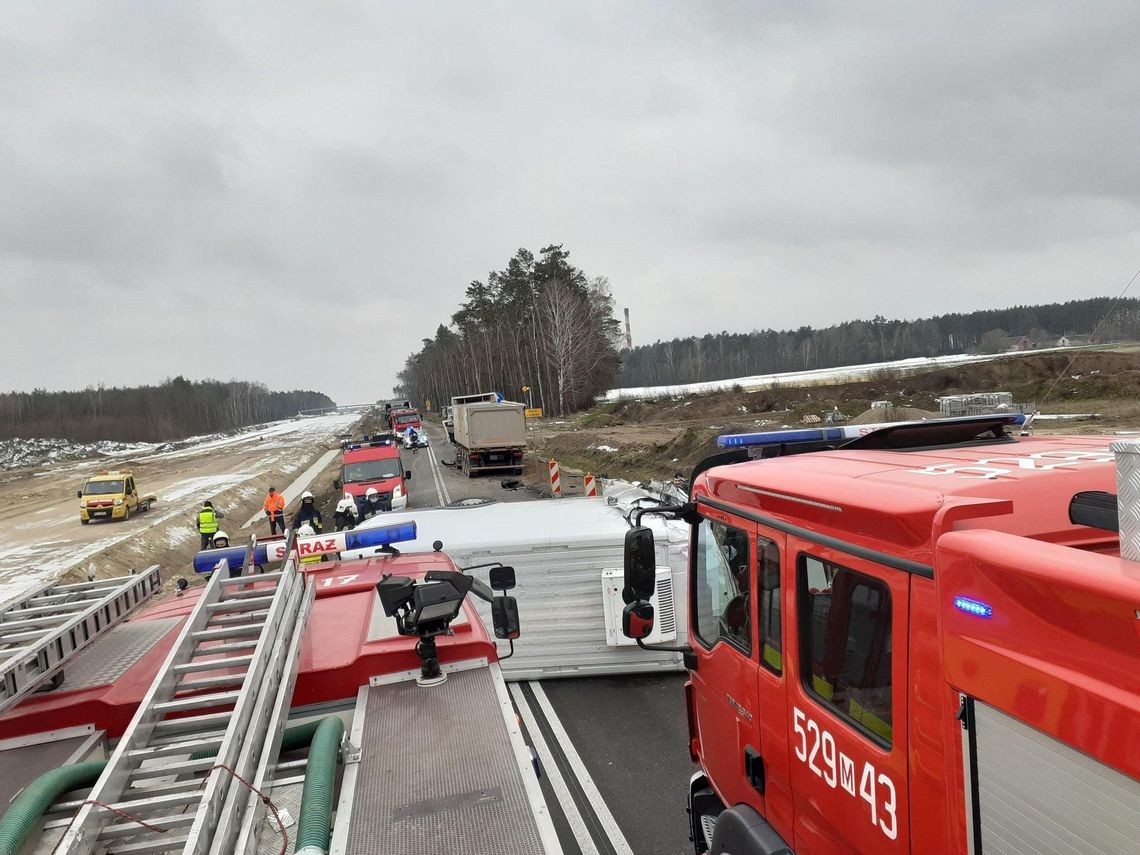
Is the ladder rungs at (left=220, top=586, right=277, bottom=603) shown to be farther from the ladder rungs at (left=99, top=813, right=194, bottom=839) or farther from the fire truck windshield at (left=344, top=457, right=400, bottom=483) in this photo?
the fire truck windshield at (left=344, top=457, right=400, bottom=483)

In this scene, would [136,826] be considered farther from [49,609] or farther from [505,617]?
[505,617]

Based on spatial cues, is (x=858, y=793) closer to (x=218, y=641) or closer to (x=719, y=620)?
(x=719, y=620)

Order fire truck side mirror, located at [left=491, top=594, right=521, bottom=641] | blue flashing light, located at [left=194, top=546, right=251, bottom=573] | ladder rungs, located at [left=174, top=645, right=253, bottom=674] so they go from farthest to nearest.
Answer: blue flashing light, located at [left=194, top=546, right=251, bottom=573], fire truck side mirror, located at [left=491, top=594, right=521, bottom=641], ladder rungs, located at [left=174, top=645, right=253, bottom=674]

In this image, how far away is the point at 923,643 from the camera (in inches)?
83.6

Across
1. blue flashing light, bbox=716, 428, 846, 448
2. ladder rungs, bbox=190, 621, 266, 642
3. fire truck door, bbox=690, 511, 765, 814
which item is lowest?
fire truck door, bbox=690, 511, 765, 814

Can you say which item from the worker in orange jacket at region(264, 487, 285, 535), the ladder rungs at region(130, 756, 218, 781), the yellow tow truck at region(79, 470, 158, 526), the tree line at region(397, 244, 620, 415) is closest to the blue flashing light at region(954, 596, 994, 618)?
the ladder rungs at region(130, 756, 218, 781)

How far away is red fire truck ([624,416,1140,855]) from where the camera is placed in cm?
157

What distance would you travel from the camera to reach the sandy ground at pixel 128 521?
1958 cm

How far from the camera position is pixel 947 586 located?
1.97 meters

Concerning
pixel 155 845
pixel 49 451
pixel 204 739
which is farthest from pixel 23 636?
pixel 49 451

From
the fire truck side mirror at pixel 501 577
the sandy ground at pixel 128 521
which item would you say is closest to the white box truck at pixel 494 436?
the sandy ground at pixel 128 521

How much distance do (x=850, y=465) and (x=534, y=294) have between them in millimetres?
65876

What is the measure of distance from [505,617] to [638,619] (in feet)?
2.59

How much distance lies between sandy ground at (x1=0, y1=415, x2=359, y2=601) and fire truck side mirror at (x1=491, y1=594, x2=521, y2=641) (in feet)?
57.2
